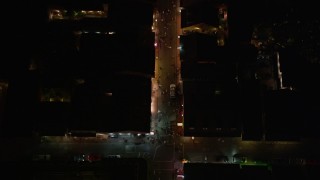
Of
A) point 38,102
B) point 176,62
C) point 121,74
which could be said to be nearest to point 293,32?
point 176,62

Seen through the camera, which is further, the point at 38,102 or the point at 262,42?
the point at 262,42

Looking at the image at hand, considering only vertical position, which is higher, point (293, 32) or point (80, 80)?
point (293, 32)

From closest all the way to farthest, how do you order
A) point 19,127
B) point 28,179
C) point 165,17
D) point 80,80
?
point 28,179 < point 19,127 < point 80,80 < point 165,17

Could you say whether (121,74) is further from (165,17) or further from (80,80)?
(165,17)

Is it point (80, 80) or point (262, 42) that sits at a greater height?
point (262, 42)

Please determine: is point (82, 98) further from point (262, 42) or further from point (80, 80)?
point (262, 42)

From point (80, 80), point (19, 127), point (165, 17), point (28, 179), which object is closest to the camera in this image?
point (28, 179)

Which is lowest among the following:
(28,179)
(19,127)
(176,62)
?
(28,179)

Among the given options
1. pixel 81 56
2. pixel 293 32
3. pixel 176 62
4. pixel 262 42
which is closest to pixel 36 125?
pixel 81 56

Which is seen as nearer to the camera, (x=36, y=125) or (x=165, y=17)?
(x=36, y=125)
